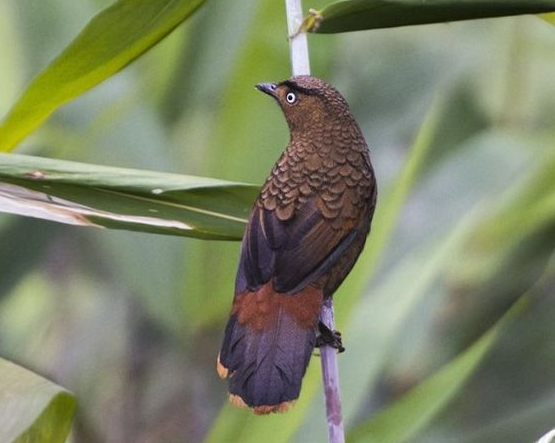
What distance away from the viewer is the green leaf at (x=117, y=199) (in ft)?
3.22

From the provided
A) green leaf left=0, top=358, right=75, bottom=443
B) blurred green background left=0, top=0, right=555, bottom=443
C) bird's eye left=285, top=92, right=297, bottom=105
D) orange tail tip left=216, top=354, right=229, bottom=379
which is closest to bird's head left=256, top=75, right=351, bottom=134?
bird's eye left=285, top=92, right=297, bottom=105

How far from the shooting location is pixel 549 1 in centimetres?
91

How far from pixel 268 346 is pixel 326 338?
10 cm

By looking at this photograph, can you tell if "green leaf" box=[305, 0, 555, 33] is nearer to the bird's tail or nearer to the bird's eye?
the bird's eye

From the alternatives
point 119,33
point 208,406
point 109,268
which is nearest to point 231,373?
point 119,33

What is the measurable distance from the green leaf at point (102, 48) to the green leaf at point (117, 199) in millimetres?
105

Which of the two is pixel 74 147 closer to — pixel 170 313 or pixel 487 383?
pixel 170 313

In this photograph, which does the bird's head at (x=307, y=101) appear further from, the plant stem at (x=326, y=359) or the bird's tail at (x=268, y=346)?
the bird's tail at (x=268, y=346)

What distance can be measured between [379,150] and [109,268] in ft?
1.61

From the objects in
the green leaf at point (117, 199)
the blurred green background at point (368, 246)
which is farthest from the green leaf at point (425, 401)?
the green leaf at point (117, 199)

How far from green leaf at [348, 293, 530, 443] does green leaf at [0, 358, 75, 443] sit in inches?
18.6

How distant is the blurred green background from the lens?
1.70 meters

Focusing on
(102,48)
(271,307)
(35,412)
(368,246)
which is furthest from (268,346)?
(368,246)

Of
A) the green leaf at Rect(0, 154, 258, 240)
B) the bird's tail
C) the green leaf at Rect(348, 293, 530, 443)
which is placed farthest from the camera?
the green leaf at Rect(348, 293, 530, 443)
